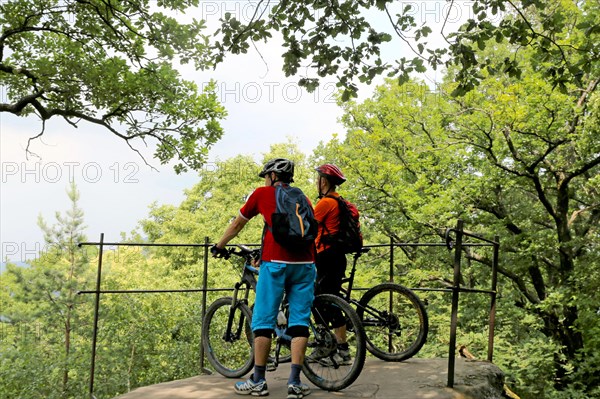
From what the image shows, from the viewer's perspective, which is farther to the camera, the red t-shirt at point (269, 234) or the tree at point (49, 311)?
the tree at point (49, 311)

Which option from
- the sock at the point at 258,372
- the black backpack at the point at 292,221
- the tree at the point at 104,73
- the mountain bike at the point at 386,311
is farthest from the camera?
the tree at the point at 104,73

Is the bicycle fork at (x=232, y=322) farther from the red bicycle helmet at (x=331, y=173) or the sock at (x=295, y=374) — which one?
the red bicycle helmet at (x=331, y=173)

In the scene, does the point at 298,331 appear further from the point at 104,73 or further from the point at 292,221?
the point at 104,73

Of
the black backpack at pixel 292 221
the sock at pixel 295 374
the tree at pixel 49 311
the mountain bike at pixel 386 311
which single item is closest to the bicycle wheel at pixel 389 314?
the mountain bike at pixel 386 311

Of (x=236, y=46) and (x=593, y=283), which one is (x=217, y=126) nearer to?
(x=236, y=46)

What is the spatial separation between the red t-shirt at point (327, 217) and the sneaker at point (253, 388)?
4.44 feet

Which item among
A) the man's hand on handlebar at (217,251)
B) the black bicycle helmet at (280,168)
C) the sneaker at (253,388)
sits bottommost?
the sneaker at (253,388)

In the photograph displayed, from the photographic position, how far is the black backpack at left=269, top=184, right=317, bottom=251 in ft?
14.2

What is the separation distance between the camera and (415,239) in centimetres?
1745

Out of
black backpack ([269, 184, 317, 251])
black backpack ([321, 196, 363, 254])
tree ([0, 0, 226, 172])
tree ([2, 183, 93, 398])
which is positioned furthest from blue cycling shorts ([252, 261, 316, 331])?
tree ([2, 183, 93, 398])

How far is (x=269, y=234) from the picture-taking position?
14.7ft

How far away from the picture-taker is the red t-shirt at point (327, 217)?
5164 millimetres

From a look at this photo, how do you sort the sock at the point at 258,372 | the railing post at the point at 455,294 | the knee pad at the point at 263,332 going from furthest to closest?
the railing post at the point at 455,294
the sock at the point at 258,372
the knee pad at the point at 263,332

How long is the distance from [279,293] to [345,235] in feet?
3.43
